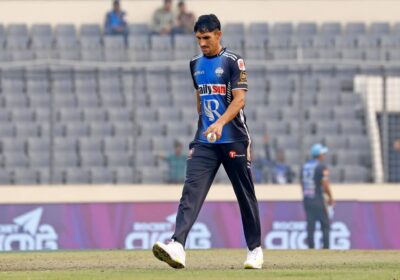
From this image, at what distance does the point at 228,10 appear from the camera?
95.0 feet

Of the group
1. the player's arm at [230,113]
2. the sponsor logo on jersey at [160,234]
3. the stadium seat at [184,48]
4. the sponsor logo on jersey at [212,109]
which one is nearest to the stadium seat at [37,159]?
the sponsor logo on jersey at [160,234]

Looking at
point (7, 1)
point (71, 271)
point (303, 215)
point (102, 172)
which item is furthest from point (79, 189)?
point (71, 271)

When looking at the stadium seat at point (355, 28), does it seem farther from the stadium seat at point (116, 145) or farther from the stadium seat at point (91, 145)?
the stadium seat at point (91, 145)

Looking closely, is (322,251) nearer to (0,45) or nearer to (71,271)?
(71,271)

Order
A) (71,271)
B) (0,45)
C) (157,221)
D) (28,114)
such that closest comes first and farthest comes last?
(71,271), (157,221), (28,114), (0,45)

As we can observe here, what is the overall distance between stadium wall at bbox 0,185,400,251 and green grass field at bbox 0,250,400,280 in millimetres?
6445

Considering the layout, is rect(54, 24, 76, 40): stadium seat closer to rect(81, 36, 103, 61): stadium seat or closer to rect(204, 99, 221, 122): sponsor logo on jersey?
rect(81, 36, 103, 61): stadium seat

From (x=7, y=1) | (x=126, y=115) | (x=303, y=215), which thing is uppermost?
(x=7, y=1)

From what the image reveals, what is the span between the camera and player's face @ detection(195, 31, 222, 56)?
12.1 metres

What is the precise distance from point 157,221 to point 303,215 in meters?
2.39

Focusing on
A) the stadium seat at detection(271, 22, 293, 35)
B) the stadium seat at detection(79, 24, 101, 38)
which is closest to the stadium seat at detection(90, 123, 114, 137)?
the stadium seat at detection(79, 24, 101, 38)

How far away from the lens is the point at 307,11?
95.0 ft

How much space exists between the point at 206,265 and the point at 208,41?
2.26 metres

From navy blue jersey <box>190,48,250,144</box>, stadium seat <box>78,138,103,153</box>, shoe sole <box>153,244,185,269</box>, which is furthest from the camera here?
stadium seat <box>78,138,103,153</box>
